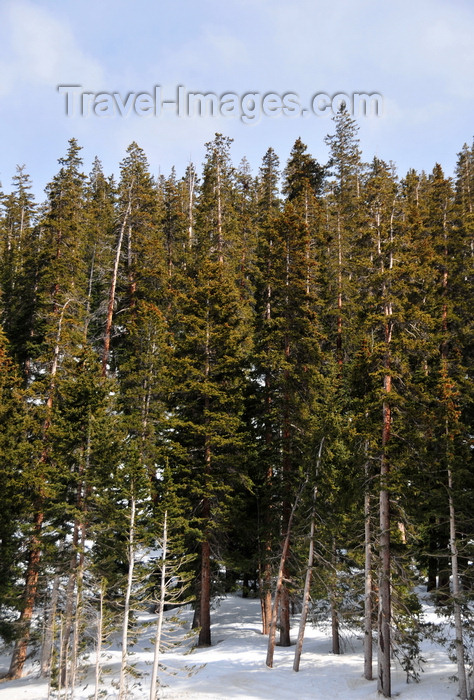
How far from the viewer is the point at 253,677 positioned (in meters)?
19.8

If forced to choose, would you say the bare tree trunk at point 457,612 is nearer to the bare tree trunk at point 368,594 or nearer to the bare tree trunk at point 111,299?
the bare tree trunk at point 368,594

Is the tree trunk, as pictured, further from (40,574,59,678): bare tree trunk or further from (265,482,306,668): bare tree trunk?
(265,482,306,668): bare tree trunk

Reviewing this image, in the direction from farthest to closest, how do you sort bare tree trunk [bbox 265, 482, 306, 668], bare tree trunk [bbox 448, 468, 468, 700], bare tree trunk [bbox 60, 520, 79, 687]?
1. bare tree trunk [bbox 265, 482, 306, 668]
2. bare tree trunk [bbox 60, 520, 79, 687]
3. bare tree trunk [bbox 448, 468, 468, 700]

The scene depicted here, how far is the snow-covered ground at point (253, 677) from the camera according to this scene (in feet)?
59.3

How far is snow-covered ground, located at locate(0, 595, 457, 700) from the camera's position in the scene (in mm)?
18078

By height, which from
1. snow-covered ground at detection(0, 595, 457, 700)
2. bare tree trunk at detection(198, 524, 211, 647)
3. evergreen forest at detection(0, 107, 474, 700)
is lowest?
snow-covered ground at detection(0, 595, 457, 700)

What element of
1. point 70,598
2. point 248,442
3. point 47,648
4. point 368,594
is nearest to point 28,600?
point 47,648

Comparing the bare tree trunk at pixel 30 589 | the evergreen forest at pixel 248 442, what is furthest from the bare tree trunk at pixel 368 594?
the bare tree trunk at pixel 30 589

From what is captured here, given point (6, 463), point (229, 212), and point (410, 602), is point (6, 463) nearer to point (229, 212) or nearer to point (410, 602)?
point (410, 602)

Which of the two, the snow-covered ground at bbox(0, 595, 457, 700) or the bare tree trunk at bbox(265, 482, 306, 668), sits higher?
the bare tree trunk at bbox(265, 482, 306, 668)

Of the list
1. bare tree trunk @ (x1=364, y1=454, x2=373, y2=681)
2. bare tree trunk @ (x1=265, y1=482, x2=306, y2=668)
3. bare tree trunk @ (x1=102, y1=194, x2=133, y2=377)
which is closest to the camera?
bare tree trunk @ (x1=364, y1=454, x2=373, y2=681)

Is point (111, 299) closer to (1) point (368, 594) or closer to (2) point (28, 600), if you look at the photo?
(2) point (28, 600)

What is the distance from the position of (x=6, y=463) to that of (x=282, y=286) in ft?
50.4

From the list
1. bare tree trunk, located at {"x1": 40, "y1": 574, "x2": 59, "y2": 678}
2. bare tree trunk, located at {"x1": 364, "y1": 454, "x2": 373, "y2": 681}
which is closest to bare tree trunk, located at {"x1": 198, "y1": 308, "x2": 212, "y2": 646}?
bare tree trunk, located at {"x1": 40, "y1": 574, "x2": 59, "y2": 678}
